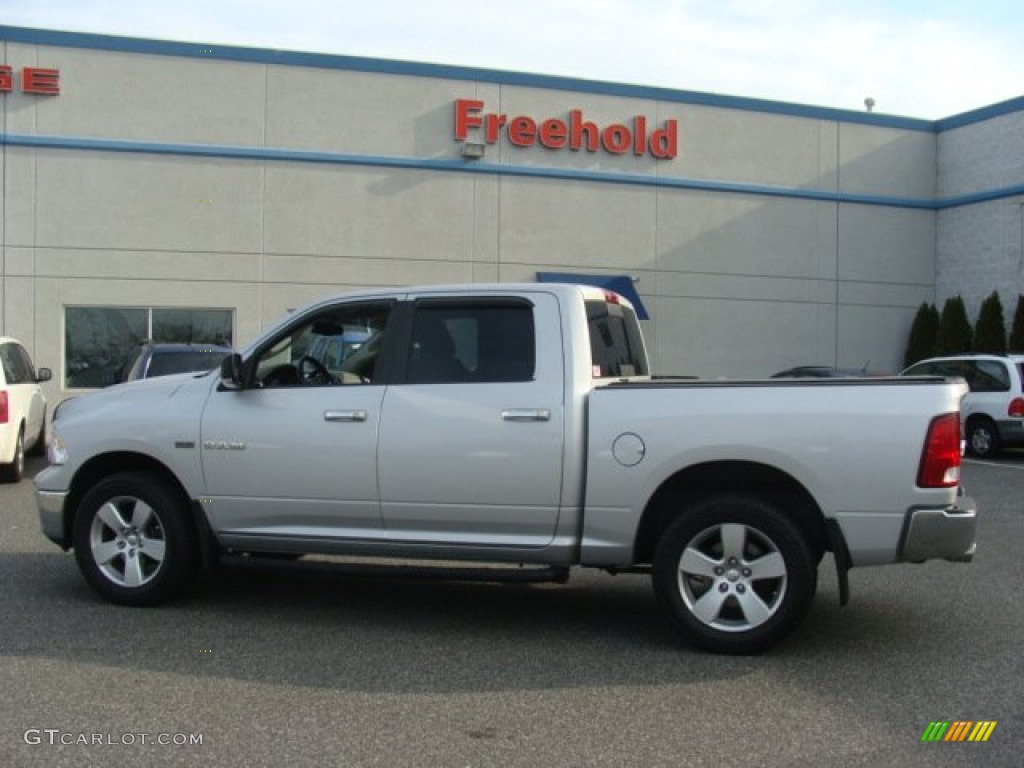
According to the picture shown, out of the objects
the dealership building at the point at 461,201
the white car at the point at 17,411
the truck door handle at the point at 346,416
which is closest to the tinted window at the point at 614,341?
the truck door handle at the point at 346,416

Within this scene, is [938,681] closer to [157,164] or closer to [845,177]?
[157,164]

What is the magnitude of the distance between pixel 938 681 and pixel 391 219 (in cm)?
1693

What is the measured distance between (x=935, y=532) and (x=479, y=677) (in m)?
2.40

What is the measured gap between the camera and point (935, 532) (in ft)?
17.2

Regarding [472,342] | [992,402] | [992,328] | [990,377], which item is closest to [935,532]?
[472,342]

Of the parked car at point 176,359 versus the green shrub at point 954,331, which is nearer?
the parked car at point 176,359

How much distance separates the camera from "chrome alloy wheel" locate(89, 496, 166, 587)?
6375mm

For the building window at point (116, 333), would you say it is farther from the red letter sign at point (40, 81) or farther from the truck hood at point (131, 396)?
the truck hood at point (131, 396)

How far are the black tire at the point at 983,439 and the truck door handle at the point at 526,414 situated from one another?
12870 mm

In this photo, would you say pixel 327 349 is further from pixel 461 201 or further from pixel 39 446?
pixel 461 201

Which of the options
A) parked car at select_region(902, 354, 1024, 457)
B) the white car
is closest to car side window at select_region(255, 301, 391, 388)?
the white car

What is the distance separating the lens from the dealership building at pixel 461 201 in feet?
63.8

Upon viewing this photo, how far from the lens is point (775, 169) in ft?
75.6

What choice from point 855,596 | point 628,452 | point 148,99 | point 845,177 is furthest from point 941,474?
point 845,177
